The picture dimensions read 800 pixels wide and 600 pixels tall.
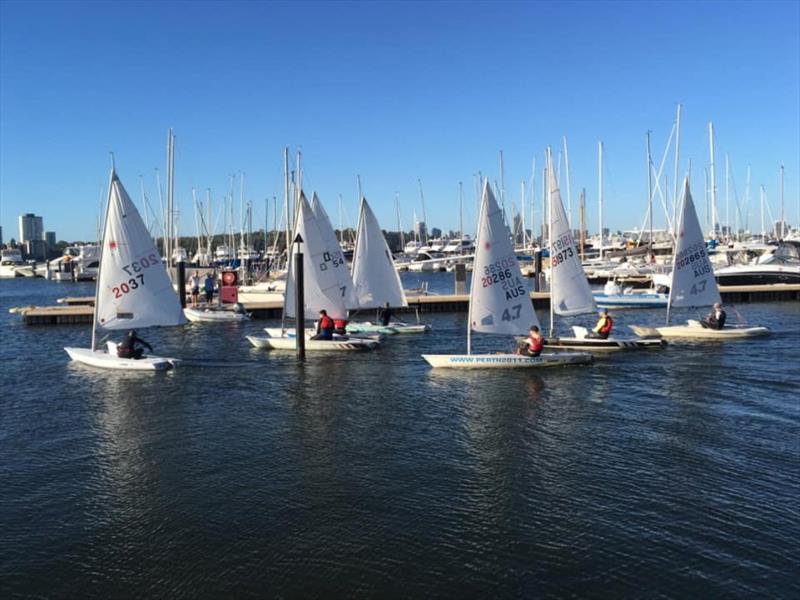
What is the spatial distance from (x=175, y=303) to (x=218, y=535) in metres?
17.7

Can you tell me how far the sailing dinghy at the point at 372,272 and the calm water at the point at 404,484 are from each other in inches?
421

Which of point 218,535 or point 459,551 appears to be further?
point 218,535

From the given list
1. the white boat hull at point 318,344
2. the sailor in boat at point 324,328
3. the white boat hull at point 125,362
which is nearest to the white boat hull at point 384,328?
the white boat hull at point 318,344

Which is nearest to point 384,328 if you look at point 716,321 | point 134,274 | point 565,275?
point 565,275

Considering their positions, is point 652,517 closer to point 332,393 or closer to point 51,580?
point 51,580

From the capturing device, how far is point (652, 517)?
493 inches

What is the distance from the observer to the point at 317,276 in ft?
107

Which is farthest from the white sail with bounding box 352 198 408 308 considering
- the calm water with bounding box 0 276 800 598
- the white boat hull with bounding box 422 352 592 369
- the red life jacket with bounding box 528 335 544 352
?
the red life jacket with bounding box 528 335 544 352

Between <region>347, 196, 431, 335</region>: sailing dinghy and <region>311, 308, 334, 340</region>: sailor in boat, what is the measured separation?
4570mm

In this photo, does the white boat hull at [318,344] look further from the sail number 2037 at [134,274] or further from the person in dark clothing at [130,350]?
the sail number 2037 at [134,274]

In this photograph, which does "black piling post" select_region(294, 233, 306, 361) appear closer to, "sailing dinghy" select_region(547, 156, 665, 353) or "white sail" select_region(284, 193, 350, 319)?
"white sail" select_region(284, 193, 350, 319)

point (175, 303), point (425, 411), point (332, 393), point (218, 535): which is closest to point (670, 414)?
point (425, 411)

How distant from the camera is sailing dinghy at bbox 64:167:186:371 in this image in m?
26.8

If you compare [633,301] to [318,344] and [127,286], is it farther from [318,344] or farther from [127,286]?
[127,286]
